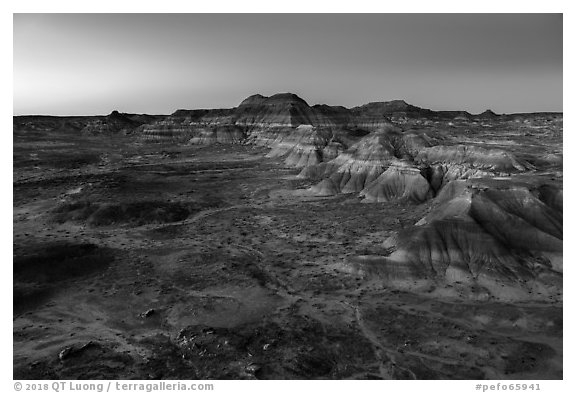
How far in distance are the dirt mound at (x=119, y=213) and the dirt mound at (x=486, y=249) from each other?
3545 centimetres

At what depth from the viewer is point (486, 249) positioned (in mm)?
40656

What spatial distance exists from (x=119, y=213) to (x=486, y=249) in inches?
2070

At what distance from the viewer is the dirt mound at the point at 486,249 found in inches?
1483

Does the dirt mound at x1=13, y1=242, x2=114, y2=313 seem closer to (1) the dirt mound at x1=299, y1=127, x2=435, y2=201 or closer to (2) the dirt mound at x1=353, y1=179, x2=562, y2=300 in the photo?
(2) the dirt mound at x1=353, y1=179, x2=562, y2=300

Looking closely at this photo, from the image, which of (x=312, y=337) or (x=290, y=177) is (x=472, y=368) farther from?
(x=290, y=177)

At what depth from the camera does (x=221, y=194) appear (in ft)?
275

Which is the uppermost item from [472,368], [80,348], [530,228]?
[530,228]

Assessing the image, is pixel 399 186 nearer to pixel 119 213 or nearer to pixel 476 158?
pixel 476 158

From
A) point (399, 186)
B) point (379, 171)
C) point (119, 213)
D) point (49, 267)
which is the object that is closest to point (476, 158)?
point (399, 186)

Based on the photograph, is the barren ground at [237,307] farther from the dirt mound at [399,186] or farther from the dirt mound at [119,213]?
the dirt mound at [399,186]

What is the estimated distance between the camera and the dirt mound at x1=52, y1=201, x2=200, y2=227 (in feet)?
204

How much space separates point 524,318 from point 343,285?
50.0 ft

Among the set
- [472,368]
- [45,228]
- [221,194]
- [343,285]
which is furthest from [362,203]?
[45,228]

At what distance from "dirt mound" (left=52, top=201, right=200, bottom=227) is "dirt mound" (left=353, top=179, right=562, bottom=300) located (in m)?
35.5
